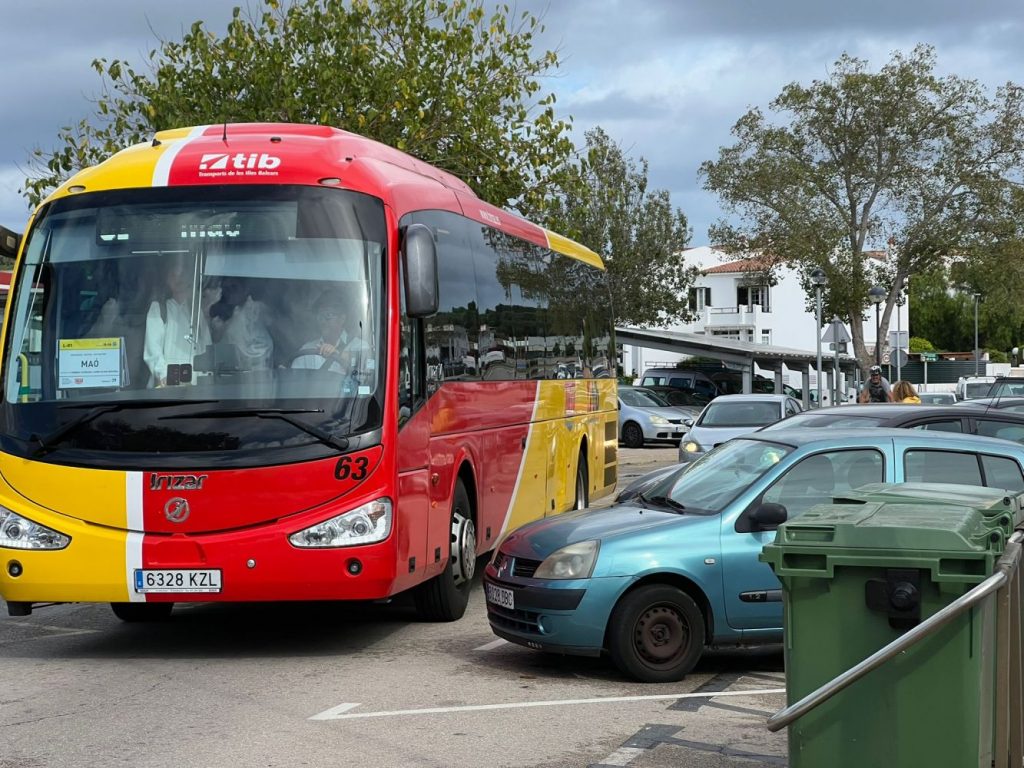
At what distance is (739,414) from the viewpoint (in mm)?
25641

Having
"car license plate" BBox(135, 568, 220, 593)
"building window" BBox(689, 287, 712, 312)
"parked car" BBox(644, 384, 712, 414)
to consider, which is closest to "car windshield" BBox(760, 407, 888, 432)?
"car license plate" BBox(135, 568, 220, 593)

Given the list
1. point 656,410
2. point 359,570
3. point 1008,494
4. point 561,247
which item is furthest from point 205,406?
point 656,410

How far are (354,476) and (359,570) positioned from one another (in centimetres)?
57

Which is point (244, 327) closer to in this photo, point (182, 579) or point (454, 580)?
point (182, 579)

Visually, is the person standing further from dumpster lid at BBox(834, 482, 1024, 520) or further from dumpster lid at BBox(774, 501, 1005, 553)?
dumpster lid at BBox(774, 501, 1005, 553)

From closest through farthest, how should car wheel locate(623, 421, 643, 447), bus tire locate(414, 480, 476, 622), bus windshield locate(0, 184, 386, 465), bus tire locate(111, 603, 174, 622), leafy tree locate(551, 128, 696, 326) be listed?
bus windshield locate(0, 184, 386, 465), bus tire locate(414, 480, 476, 622), bus tire locate(111, 603, 174, 622), car wheel locate(623, 421, 643, 447), leafy tree locate(551, 128, 696, 326)

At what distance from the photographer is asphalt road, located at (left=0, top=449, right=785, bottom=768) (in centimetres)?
678

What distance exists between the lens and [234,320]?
940cm

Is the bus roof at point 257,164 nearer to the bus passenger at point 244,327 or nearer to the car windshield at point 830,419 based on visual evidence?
the bus passenger at point 244,327

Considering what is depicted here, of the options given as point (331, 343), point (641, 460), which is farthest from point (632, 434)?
point (331, 343)

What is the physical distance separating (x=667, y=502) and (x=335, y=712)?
8.67ft

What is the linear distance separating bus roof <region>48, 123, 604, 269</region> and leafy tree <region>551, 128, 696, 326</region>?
52.2 meters

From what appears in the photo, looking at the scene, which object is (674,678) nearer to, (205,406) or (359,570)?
(359,570)

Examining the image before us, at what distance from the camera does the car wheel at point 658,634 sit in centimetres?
845
